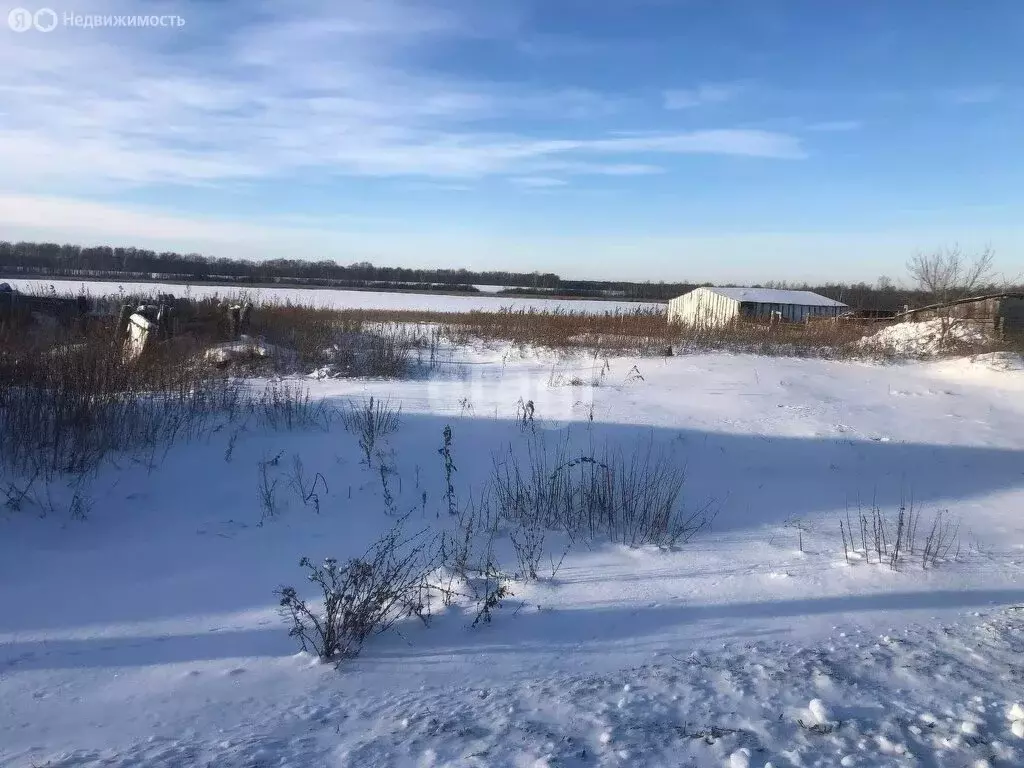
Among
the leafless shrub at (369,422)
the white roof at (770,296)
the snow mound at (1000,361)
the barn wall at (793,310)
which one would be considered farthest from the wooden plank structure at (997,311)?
the leafless shrub at (369,422)

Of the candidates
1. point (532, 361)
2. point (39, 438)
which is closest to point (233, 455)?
point (39, 438)

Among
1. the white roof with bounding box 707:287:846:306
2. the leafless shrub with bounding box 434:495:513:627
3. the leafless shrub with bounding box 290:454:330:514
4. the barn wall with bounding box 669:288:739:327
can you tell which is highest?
the white roof with bounding box 707:287:846:306

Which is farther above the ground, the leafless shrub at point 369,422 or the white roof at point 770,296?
the white roof at point 770,296

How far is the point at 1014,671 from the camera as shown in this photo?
12.1ft

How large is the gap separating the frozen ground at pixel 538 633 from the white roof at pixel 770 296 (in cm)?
2329

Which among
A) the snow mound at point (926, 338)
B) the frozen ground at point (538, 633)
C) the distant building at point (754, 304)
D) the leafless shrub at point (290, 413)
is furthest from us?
the distant building at point (754, 304)

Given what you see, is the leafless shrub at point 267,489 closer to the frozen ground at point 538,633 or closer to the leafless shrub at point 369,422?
the frozen ground at point 538,633

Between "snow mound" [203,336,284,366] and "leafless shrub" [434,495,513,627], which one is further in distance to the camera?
"snow mound" [203,336,284,366]

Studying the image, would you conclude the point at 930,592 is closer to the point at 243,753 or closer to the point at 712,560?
the point at 712,560

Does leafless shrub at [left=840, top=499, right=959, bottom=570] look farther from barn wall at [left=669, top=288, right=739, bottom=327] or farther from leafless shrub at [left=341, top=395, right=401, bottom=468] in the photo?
barn wall at [left=669, top=288, right=739, bottom=327]

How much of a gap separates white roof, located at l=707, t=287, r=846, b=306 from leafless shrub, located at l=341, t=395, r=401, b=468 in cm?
2417

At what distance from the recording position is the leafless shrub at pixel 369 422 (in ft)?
25.1

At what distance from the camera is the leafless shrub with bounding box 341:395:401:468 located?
25.1 ft

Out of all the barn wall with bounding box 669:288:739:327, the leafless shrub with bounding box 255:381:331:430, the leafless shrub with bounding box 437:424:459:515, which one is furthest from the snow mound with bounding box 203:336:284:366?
the barn wall with bounding box 669:288:739:327
